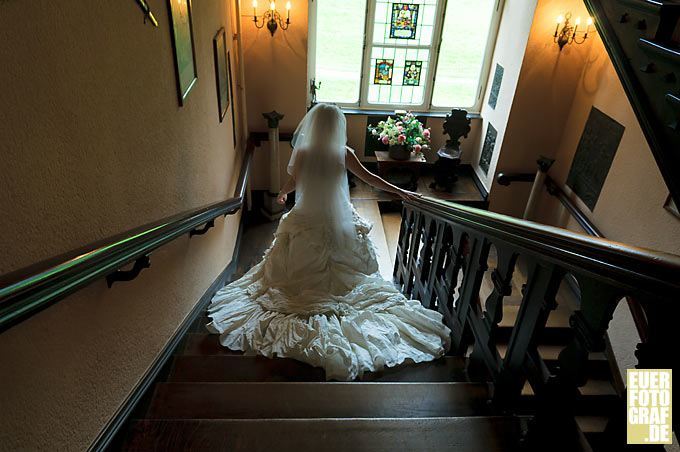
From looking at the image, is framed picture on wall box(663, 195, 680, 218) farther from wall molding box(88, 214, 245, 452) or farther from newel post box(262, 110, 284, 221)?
newel post box(262, 110, 284, 221)

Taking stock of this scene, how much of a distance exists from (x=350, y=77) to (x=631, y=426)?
599 centimetres

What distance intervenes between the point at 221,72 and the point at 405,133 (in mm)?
2896

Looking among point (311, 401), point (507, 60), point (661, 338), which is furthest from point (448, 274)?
point (507, 60)

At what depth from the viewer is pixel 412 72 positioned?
6.41m

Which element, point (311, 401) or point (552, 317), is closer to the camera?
point (311, 401)

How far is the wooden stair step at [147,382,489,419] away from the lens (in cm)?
173

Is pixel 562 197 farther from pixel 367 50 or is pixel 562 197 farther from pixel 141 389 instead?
pixel 141 389

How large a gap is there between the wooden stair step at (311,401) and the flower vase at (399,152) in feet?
14.9

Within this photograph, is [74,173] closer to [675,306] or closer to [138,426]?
[138,426]

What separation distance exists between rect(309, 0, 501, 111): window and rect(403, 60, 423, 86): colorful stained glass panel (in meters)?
0.01

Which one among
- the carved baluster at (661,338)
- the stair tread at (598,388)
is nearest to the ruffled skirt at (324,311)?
the carved baluster at (661,338)

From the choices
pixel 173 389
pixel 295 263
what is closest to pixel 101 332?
pixel 173 389

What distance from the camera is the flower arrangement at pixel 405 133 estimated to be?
6012 millimetres

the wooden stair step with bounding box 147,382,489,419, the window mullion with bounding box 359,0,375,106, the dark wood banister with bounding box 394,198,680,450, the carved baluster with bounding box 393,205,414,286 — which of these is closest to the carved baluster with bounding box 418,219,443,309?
the dark wood banister with bounding box 394,198,680,450
